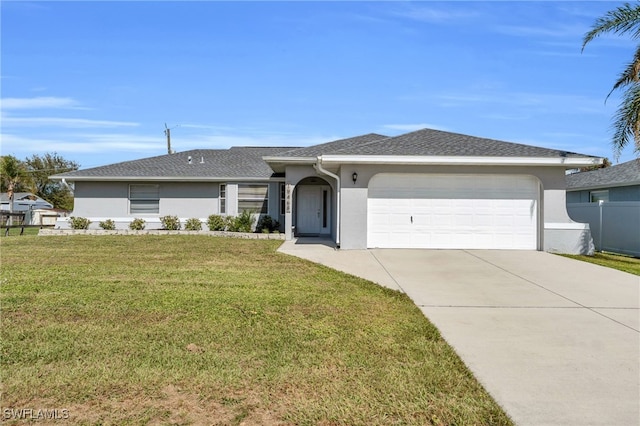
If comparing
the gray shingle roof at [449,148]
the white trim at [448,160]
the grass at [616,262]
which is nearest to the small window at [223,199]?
the gray shingle roof at [449,148]

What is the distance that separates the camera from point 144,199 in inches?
766

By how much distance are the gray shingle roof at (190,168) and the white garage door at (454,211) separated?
759cm

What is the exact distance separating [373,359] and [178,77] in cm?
1570

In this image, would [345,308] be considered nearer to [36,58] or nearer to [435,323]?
[435,323]

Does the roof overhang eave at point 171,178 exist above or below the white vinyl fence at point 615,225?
above

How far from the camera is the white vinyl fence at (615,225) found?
43.8 feet

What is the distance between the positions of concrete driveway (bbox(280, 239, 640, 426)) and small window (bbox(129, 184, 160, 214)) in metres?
12.0

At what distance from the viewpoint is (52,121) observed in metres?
24.8

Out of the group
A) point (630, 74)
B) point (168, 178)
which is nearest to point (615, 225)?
A: point (630, 74)

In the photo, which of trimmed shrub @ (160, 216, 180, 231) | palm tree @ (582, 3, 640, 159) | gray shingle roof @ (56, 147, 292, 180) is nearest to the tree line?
gray shingle roof @ (56, 147, 292, 180)

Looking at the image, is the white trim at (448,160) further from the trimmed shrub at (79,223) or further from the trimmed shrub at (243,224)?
the trimmed shrub at (79,223)

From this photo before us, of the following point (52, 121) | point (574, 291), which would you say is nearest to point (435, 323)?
point (574, 291)

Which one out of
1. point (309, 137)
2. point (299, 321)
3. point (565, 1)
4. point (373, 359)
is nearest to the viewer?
point (373, 359)

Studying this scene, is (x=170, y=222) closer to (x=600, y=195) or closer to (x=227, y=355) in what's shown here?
(x=227, y=355)
